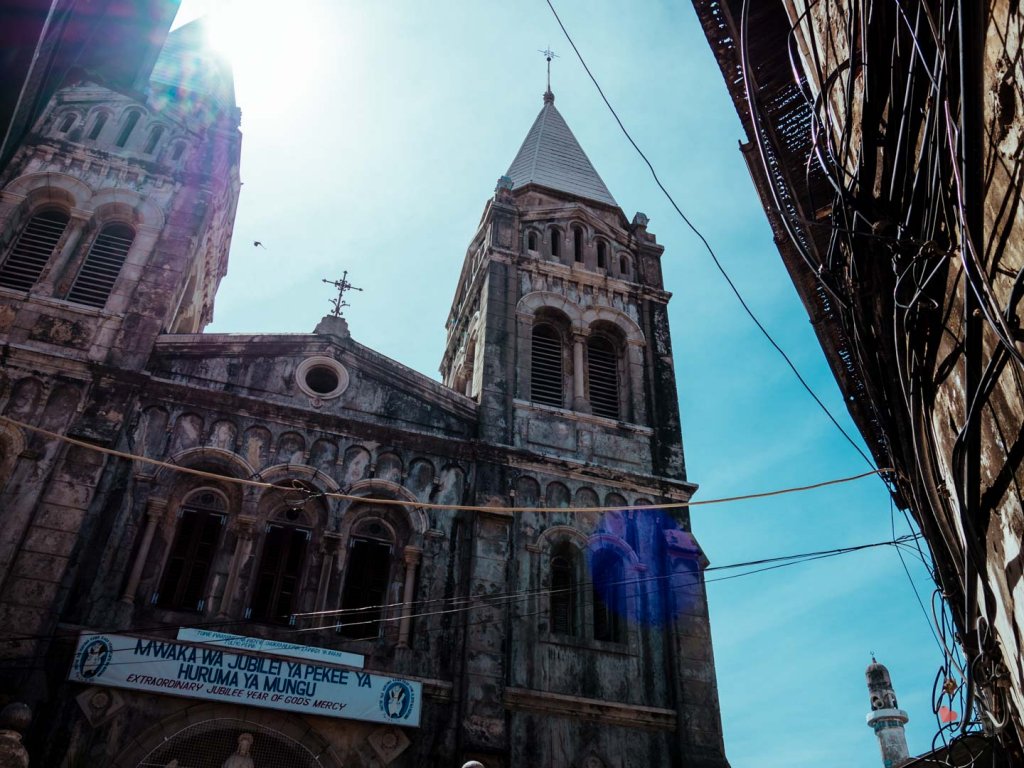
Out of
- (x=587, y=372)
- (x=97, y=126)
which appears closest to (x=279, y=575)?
(x=587, y=372)

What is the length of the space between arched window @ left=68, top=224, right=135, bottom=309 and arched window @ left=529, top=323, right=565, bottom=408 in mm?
9710

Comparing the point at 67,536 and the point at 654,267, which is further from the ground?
the point at 654,267

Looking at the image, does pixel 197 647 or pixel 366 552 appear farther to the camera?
pixel 366 552

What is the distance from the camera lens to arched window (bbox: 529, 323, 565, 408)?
1944 cm

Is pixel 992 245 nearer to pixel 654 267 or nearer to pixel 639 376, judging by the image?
pixel 639 376

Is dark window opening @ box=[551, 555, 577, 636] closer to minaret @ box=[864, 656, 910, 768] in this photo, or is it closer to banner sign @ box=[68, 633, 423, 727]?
banner sign @ box=[68, 633, 423, 727]

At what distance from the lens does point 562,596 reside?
16359mm

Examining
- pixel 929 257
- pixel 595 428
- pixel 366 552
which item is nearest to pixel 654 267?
pixel 595 428

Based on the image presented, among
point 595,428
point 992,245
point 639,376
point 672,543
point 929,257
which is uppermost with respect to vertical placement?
point 639,376

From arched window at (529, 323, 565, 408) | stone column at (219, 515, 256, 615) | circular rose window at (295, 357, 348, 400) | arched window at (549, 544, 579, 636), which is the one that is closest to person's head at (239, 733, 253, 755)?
stone column at (219, 515, 256, 615)

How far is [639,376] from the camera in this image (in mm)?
20391

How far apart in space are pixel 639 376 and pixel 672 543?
4975 millimetres

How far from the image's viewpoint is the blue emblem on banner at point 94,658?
12.4 metres

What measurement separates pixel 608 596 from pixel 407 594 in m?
4.23
